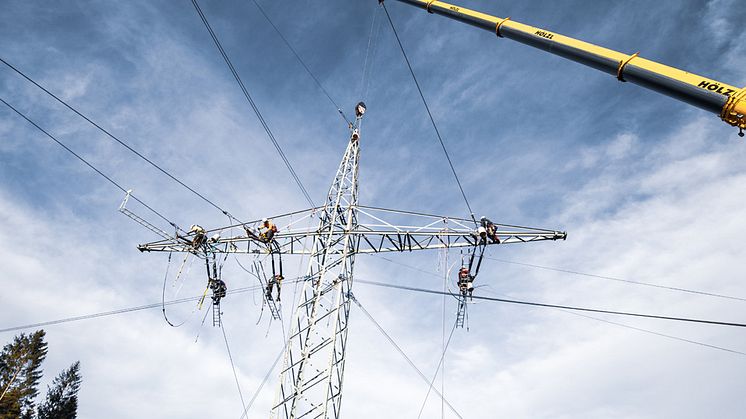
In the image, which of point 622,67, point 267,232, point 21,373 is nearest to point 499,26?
point 622,67

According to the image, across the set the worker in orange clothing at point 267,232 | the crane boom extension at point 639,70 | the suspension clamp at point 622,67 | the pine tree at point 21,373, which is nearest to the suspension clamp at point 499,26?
the crane boom extension at point 639,70

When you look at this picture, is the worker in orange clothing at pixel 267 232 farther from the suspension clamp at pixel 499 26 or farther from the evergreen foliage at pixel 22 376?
the evergreen foliage at pixel 22 376

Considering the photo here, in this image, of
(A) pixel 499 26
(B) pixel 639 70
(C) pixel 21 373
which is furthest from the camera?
(C) pixel 21 373

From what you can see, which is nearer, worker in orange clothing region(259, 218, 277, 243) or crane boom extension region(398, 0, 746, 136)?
crane boom extension region(398, 0, 746, 136)

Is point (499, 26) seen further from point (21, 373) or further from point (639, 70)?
point (21, 373)

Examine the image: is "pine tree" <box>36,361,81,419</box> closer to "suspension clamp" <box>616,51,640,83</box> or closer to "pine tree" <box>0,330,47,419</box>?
"pine tree" <box>0,330,47,419</box>

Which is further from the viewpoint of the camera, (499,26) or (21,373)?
(21,373)

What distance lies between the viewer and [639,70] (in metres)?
8.37

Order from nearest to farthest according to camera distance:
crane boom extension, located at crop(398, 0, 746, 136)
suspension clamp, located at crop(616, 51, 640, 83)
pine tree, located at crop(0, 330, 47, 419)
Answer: crane boom extension, located at crop(398, 0, 746, 136)
suspension clamp, located at crop(616, 51, 640, 83)
pine tree, located at crop(0, 330, 47, 419)

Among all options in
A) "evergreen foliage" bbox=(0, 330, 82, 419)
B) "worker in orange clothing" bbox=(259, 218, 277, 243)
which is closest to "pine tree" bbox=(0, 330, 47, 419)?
"evergreen foliage" bbox=(0, 330, 82, 419)

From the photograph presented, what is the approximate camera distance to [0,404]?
37531 millimetres

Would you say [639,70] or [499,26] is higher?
[499,26]

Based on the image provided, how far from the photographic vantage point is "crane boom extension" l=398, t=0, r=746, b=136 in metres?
6.80

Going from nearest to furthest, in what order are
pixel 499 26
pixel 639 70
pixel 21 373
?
pixel 639 70
pixel 499 26
pixel 21 373
